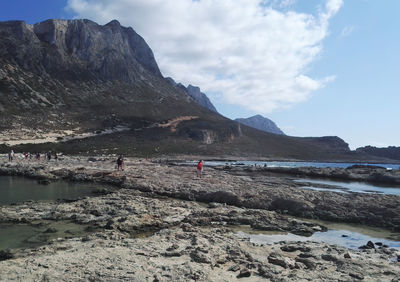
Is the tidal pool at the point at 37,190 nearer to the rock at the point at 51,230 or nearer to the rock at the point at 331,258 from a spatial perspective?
the rock at the point at 51,230

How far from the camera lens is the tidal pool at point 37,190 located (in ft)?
72.8

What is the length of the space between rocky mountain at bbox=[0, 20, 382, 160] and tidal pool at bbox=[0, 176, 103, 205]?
118 ft

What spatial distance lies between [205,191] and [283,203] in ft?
21.2

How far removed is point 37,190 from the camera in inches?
1012

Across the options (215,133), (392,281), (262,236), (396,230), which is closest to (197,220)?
(262,236)

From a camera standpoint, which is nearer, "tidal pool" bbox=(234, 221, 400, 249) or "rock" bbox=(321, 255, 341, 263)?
"rock" bbox=(321, 255, 341, 263)

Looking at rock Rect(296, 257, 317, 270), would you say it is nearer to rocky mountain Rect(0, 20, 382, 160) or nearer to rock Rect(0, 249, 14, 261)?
rock Rect(0, 249, 14, 261)

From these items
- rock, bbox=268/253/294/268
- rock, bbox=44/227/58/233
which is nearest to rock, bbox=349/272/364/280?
rock, bbox=268/253/294/268

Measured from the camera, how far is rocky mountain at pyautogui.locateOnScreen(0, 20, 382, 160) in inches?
3275

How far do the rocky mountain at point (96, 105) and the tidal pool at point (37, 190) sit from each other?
35.8 m

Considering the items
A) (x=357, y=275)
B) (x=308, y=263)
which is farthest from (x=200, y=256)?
(x=357, y=275)

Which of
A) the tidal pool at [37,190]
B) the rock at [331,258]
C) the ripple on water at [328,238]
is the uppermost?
the rock at [331,258]

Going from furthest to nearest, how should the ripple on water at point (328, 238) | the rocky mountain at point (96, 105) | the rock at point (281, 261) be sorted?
the rocky mountain at point (96, 105), the ripple on water at point (328, 238), the rock at point (281, 261)

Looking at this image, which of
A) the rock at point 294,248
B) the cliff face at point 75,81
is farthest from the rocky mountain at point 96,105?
the rock at point 294,248
